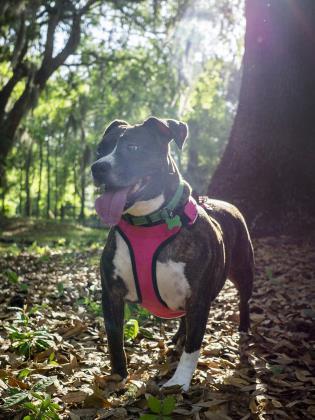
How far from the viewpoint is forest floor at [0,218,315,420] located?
2.93 m

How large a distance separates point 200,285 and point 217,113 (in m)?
36.0

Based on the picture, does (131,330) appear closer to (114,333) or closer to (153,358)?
(153,358)

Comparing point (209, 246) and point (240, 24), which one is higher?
point (240, 24)

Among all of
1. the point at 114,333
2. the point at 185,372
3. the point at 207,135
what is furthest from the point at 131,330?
the point at 207,135

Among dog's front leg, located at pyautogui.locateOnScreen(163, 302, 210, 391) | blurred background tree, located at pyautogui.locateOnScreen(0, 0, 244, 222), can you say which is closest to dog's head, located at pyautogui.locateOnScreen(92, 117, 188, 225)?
dog's front leg, located at pyautogui.locateOnScreen(163, 302, 210, 391)

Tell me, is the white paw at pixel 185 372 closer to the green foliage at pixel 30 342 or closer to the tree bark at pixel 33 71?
the green foliage at pixel 30 342

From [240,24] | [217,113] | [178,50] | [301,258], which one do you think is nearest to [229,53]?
[240,24]

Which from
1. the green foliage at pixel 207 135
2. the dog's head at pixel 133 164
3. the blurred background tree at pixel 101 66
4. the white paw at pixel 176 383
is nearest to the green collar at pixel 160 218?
the dog's head at pixel 133 164

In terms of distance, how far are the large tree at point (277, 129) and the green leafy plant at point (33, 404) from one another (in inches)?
224

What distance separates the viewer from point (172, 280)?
3211 mm

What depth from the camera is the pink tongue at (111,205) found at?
308cm

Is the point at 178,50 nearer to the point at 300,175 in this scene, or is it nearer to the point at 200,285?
the point at 300,175

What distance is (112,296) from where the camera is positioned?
3367mm

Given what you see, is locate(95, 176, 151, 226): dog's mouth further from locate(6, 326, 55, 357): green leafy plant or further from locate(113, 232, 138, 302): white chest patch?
locate(6, 326, 55, 357): green leafy plant
